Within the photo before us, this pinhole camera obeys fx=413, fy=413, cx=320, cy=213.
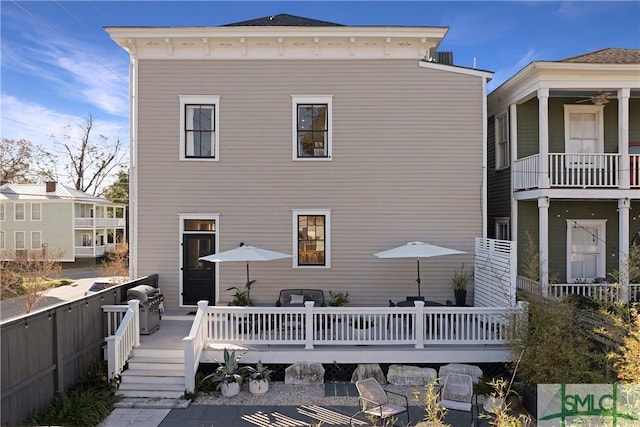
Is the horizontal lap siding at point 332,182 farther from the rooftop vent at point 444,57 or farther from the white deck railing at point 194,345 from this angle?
the rooftop vent at point 444,57

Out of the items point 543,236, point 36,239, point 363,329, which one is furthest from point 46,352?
point 36,239

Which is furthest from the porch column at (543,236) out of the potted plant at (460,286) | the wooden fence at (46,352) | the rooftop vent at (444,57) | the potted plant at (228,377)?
the wooden fence at (46,352)

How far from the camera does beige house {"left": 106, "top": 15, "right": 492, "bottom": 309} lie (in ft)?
34.0

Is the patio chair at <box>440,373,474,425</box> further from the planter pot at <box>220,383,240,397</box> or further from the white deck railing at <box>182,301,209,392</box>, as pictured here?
the white deck railing at <box>182,301,209,392</box>

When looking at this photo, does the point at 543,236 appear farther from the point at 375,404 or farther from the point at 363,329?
the point at 375,404

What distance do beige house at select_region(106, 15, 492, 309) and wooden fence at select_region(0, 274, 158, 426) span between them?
3.27 meters

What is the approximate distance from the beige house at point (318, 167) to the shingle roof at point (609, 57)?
9.90 feet

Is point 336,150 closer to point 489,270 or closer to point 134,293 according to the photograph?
point 489,270

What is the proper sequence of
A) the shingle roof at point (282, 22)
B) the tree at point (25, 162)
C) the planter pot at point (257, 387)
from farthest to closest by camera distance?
the tree at point (25, 162) < the shingle roof at point (282, 22) < the planter pot at point (257, 387)

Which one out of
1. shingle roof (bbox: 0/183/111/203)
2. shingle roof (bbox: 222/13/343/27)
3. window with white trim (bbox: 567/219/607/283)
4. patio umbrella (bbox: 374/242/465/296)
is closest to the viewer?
patio umbrella (bbox: 374/242/465/296)

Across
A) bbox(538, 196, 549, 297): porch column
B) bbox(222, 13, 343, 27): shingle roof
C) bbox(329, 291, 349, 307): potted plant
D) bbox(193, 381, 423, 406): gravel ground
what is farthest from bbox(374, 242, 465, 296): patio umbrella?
bbox(222, 13, 343, 27): shingle roof

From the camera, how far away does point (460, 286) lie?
999 centimetres

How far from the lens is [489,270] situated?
365 inches

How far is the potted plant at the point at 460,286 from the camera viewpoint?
32.7ft
